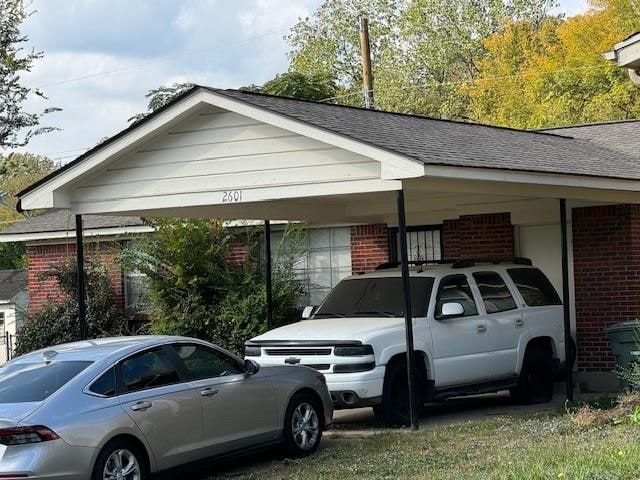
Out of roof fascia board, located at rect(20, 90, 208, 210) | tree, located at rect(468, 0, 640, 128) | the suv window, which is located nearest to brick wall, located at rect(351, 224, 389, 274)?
the suv window

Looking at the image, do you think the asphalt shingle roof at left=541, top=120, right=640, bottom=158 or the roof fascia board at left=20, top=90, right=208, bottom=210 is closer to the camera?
the roof fascia board at left=20, top=90, right=208, bottom=210

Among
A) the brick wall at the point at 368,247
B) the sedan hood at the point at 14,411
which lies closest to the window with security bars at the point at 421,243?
the brick wall at the point at 368,247

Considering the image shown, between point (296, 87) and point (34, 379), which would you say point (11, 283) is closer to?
point (296, 87)

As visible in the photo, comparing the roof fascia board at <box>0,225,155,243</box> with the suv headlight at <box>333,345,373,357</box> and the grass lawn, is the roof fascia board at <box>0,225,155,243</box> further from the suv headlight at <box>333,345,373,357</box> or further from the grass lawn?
the grass lawn

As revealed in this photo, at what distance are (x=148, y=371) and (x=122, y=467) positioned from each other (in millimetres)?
1012

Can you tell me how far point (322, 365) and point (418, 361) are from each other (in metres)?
1.28

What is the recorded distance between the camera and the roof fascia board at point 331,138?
1192cm

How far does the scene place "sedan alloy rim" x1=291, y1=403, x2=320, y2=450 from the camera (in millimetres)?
11469

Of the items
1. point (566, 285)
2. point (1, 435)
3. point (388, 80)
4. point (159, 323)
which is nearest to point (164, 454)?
point (1, 435)

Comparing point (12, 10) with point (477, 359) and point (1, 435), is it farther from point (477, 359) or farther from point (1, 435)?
point (1, 435)

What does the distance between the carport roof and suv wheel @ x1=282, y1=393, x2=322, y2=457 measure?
9.13ft

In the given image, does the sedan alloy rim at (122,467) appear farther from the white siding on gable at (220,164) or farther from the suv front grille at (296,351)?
the white siding on gable at (220,164)

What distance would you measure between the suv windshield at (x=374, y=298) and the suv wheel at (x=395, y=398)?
0.85 meters

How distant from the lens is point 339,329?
13133 millimetres
